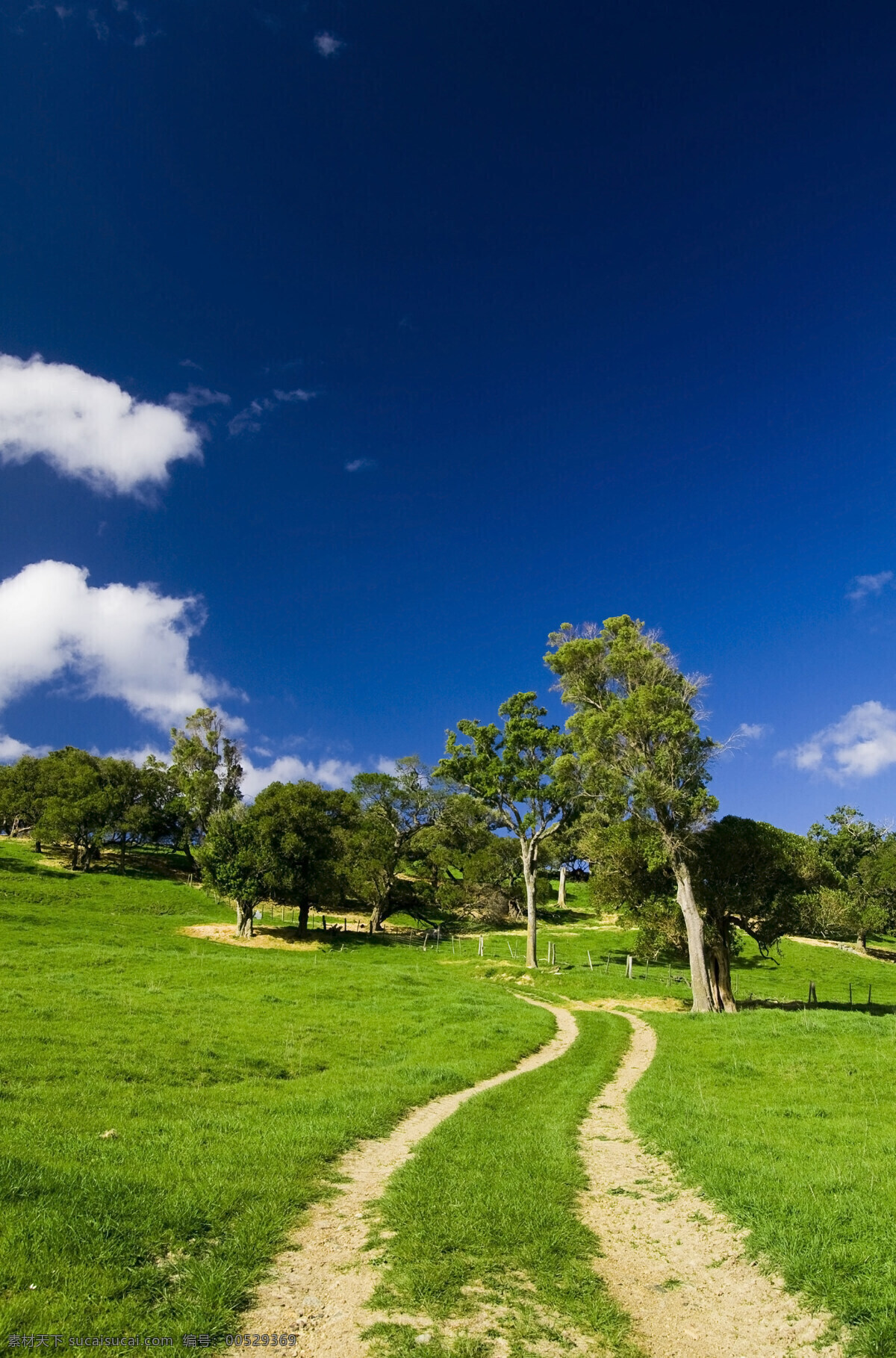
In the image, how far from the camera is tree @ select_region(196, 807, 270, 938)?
2002 inches

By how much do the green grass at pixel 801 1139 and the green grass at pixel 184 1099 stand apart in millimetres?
5946

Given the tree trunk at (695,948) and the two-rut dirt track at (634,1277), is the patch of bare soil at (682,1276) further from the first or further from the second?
the tree trunk at (695,948)

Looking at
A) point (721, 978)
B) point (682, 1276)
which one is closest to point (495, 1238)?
Result: point (682, 1276)

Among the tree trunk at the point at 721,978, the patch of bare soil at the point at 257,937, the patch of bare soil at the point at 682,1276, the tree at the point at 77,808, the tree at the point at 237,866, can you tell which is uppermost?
the tree at the point at 77,808

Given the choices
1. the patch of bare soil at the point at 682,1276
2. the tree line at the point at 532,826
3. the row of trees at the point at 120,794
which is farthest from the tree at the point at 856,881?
the row of trees at the point at 120,794

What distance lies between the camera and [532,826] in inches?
1917

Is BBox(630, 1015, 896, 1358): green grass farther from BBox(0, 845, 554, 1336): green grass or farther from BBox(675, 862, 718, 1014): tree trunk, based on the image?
BBox(675, 862, 718, 1014): tree trunk

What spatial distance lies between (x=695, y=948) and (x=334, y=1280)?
96.8 feet

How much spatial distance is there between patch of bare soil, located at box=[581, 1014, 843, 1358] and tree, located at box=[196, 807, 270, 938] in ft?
143

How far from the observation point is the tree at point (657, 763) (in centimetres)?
3247

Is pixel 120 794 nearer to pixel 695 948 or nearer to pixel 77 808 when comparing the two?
pixel 77 808

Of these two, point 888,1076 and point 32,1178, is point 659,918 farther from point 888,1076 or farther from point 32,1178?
point 32,1178

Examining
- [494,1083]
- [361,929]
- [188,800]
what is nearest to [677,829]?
[494,1083]

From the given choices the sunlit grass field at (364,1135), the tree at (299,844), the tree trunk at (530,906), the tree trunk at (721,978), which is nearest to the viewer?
the sunlit grass field at (364,1135)
